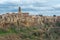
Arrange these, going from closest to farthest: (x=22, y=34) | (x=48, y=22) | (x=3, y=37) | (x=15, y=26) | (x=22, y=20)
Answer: (x=3, y=37), (x=22, y=34), (x=15, y=26), (x=22, y=20), (x=48, y=22)

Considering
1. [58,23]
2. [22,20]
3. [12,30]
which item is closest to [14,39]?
[12,30]

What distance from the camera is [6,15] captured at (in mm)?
17016

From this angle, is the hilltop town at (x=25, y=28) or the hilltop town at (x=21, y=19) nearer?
the hilltop town at (x=25, y=28)

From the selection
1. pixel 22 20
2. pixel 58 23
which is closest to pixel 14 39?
pixel 22 20

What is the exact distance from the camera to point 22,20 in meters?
16.9

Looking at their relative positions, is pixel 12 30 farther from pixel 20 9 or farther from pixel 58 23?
pixel 58 23

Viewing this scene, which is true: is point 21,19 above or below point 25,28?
above

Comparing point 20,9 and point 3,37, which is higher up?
point 20,9

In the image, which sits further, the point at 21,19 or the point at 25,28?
the point at 21,19

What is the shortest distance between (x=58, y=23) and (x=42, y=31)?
3.73 m

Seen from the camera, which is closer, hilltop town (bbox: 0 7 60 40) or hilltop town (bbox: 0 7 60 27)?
hilltop town (bbox: 0 7 60 40)

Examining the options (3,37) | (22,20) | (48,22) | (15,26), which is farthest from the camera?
(48,22)

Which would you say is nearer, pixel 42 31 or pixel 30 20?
pixel 42 31

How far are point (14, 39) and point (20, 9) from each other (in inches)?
169
